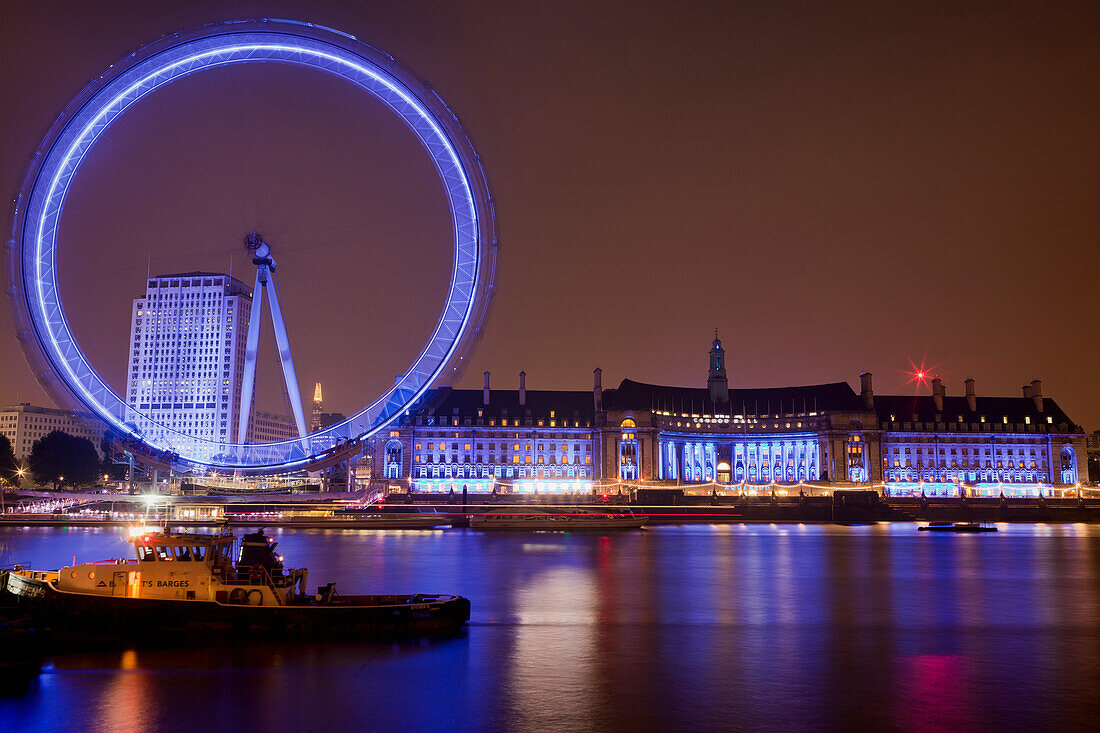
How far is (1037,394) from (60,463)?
499ft

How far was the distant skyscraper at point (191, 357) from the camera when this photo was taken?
618ft

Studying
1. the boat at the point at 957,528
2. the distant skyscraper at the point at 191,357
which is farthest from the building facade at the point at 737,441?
the distant skyscraper at the point at 191,357

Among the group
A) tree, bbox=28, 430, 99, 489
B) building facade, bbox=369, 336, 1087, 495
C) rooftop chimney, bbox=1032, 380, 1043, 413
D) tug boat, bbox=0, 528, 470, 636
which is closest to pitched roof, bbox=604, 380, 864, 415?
building facade, bbox=369, 336, 1087, 495

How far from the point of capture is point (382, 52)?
55094 mm

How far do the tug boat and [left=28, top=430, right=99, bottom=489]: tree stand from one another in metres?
111

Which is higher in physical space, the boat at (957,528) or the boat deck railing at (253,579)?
the boat deck railing at (253,579)

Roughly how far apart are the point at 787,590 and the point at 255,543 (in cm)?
2682

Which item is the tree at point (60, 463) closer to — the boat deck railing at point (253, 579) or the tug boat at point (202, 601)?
the tug boat at point (202, 601)

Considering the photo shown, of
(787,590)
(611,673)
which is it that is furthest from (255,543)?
(787,590)

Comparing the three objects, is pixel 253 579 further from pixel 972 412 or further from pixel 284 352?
pixel 972 412

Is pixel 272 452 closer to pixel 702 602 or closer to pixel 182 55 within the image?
pixel 182 55

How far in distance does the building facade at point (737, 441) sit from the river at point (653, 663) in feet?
281

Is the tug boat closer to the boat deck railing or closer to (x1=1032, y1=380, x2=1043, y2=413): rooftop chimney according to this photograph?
the boat deck railing

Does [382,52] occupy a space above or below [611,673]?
above
